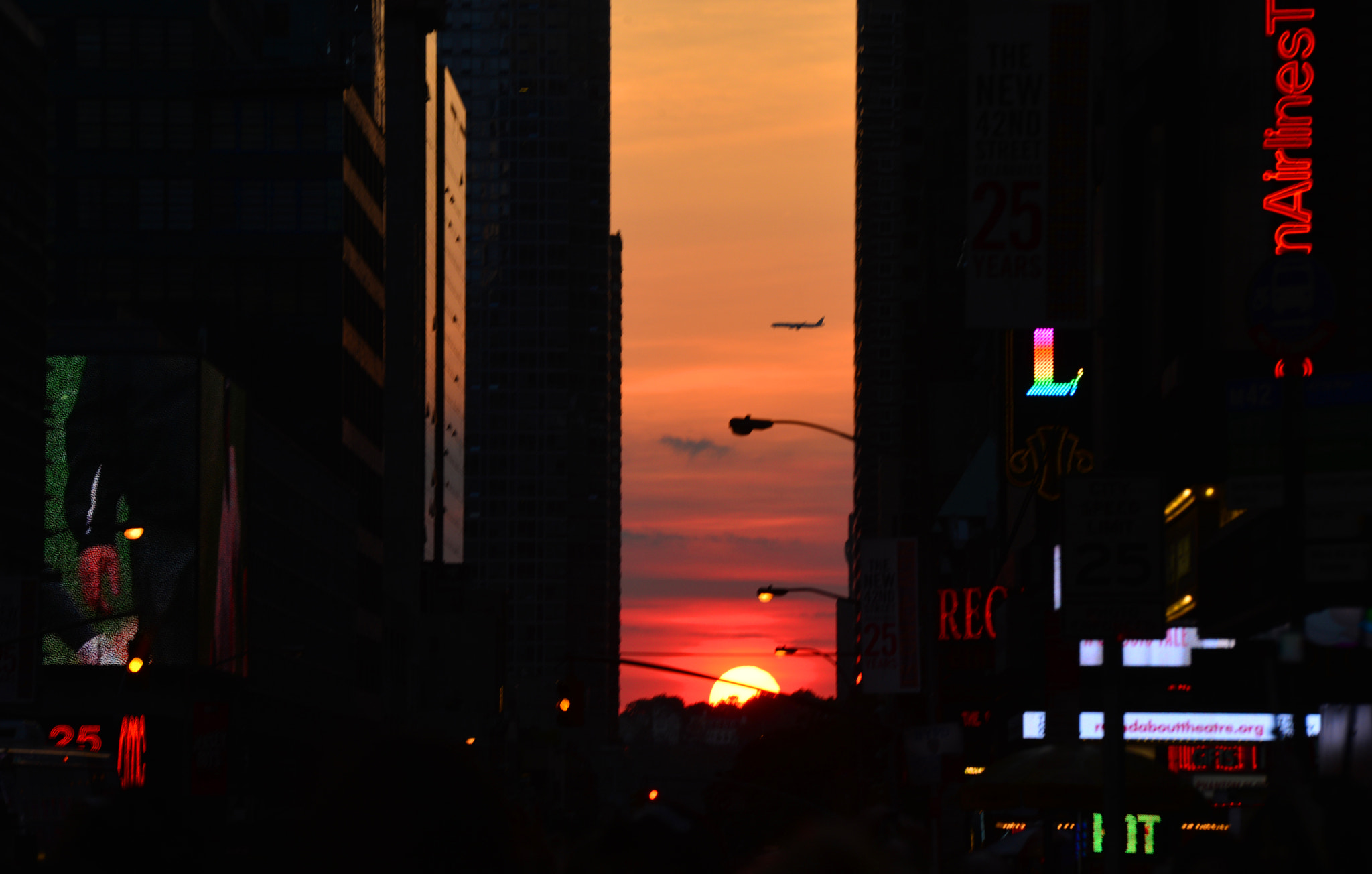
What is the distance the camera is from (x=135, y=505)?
94.4 metres

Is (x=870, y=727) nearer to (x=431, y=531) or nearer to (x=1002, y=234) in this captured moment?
(x=1002, y=234)

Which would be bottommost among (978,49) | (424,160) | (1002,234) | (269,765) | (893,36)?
(269,765)

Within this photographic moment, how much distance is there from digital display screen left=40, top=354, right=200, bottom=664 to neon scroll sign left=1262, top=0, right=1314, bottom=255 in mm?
74458

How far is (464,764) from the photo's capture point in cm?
530

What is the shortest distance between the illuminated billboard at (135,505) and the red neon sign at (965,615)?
5102 centimetres

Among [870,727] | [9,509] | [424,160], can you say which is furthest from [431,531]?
[870,727]

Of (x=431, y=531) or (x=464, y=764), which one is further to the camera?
(x=431, y=531)

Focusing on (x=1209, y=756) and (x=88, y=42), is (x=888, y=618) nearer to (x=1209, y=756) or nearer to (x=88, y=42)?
(x=1209, y=756)

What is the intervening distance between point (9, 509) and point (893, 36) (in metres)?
110

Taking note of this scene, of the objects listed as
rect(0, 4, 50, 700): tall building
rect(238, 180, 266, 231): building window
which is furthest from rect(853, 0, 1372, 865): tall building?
rect(238, 180, 266, 231): building window

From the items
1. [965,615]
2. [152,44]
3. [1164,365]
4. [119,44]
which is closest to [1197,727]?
[965,615]

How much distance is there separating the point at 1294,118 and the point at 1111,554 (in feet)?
36.0

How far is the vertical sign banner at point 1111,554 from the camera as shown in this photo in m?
15.2

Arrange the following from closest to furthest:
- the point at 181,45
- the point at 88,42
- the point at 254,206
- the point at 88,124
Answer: the point at 88,42
the point at 181,45
the point at 88,124
the point at 254,206
